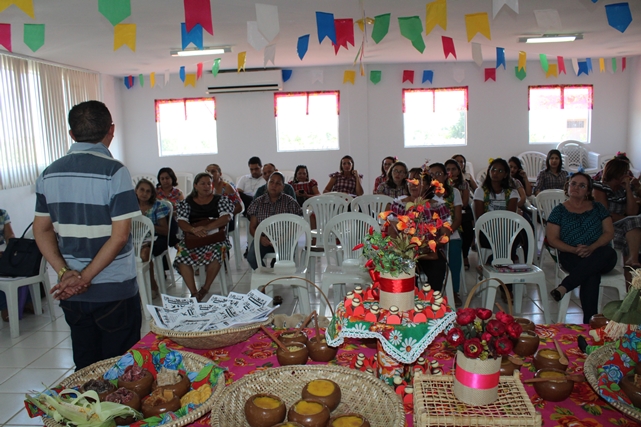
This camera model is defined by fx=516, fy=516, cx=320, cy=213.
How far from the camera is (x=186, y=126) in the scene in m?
9.94

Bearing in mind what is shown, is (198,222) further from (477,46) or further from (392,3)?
(477,46)

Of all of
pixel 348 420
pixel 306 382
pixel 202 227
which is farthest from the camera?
pixel 202 227

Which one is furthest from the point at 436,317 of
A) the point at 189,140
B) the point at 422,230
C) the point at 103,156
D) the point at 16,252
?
the point at 189,140

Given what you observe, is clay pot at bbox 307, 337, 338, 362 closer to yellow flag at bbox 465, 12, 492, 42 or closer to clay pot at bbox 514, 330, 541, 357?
clay pot at bbox 514, 330, 541, 357

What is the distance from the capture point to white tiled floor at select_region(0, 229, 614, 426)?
2902mm

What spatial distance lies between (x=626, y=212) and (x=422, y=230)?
3.71m

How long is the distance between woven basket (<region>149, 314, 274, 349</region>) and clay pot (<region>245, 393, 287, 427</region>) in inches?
17.3

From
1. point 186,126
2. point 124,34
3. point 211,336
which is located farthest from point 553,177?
point 186,126

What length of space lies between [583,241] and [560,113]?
6.95 metres

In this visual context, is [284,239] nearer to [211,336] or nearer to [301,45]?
[211,336]

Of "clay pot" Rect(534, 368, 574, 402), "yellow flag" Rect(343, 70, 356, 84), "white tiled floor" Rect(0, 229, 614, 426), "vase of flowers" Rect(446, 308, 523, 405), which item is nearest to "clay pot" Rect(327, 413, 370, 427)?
"vase of flowers" Rect(446, 308, 523, 405)

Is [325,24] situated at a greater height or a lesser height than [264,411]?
greater

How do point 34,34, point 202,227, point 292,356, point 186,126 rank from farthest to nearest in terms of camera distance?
point 186,126 → point 34,34 → point 202,227 → point 292,356

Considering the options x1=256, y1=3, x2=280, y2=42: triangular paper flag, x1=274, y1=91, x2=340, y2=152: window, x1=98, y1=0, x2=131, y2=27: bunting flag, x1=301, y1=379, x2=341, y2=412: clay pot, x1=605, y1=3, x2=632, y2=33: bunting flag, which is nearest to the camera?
x1=301, y1=379, x2=341, y2=412: clay pot
